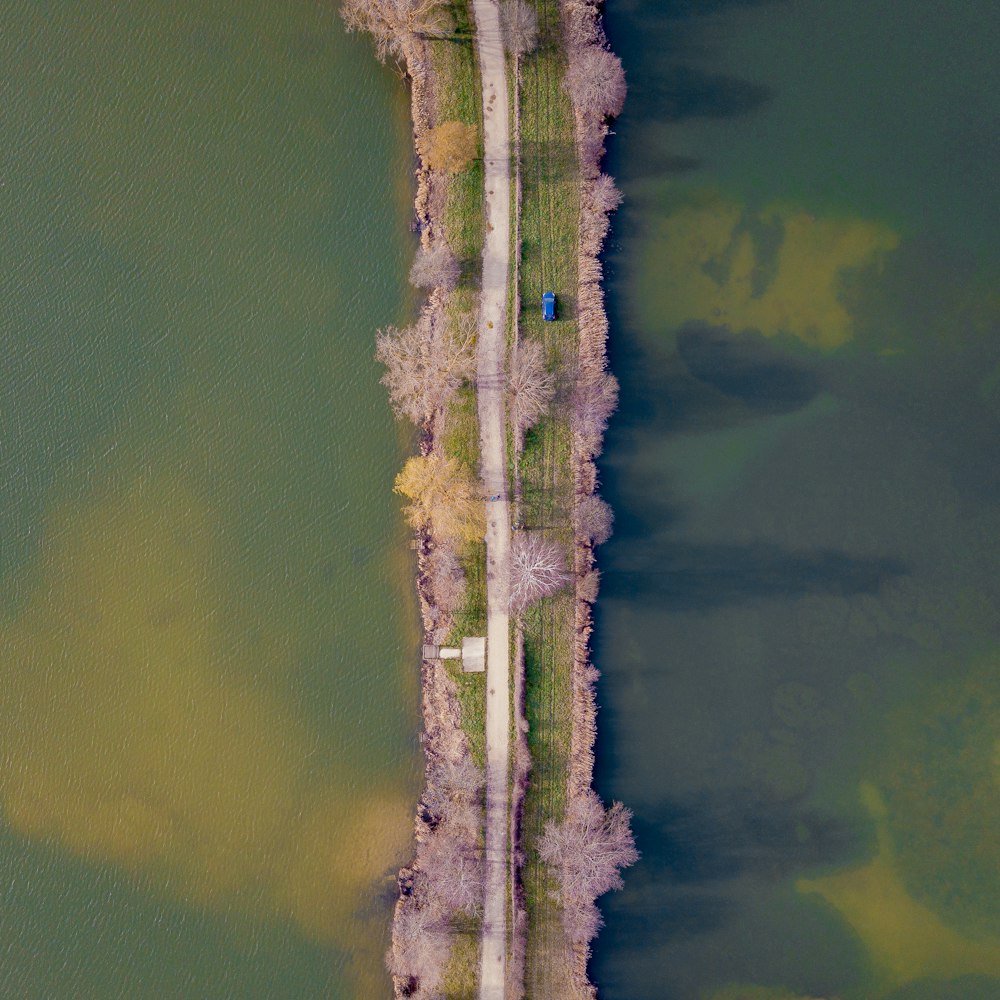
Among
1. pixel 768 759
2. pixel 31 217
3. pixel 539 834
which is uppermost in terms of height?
pixel 31 217

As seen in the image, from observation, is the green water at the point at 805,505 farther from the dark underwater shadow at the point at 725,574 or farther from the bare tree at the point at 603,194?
the bare tree at the point at 603,194

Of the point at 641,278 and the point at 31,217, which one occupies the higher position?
the point at 31,217

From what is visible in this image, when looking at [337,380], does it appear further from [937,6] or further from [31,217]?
[937,6]

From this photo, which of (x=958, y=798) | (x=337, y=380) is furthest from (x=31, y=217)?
(x=958, y=798)

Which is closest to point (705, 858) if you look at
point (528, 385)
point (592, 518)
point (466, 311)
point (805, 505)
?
point (592, 518)

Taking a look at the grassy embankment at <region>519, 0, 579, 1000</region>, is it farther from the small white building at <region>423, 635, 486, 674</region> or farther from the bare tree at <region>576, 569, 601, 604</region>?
the small white building at <region>423, 635, 486, 674</region>

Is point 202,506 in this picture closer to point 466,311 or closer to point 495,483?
point 495,483

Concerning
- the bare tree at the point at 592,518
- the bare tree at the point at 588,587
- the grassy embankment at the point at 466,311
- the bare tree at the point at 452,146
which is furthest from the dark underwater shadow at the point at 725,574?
the bare tree at the point at 452,146
